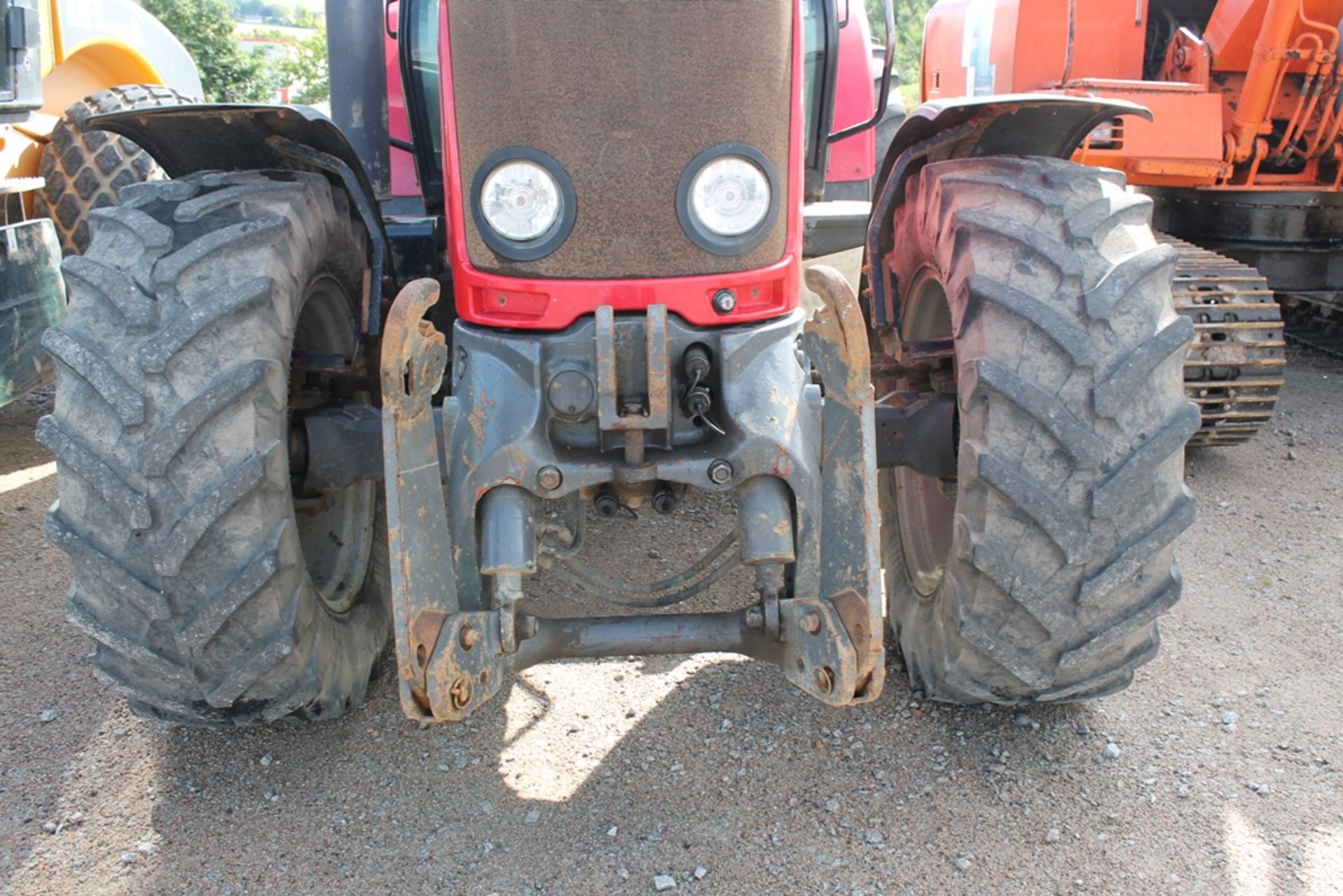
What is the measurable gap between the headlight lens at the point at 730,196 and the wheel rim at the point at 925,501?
3.20ft

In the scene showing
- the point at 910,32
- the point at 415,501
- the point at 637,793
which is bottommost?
the point at 637,793

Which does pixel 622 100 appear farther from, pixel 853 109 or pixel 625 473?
pixel 853 109

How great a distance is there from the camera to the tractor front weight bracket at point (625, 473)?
241cm

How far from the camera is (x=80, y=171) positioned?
557 cm

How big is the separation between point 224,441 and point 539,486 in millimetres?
722

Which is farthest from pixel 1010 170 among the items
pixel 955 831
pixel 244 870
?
pixel 244 870

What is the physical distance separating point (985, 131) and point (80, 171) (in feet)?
15.0

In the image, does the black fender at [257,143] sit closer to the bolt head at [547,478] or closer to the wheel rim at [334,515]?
the wheel rim at [334,515]

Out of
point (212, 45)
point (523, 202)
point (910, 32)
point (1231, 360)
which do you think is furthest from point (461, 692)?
point (910, 32)

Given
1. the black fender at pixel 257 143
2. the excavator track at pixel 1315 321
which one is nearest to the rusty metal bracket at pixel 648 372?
the black fender at pixel 257 143

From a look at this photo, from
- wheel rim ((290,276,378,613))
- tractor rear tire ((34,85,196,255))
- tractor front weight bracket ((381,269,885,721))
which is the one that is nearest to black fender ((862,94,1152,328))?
tractor front weight bracket ((381,269,885,721))

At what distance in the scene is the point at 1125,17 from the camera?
6469 millimetres

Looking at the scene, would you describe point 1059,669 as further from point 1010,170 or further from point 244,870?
point 244,870

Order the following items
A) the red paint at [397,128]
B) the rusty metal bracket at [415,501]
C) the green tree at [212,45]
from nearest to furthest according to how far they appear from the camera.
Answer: the rusty metal bracket at [415,501] → the red paint at [397,128] → the green tree at [212,45]
